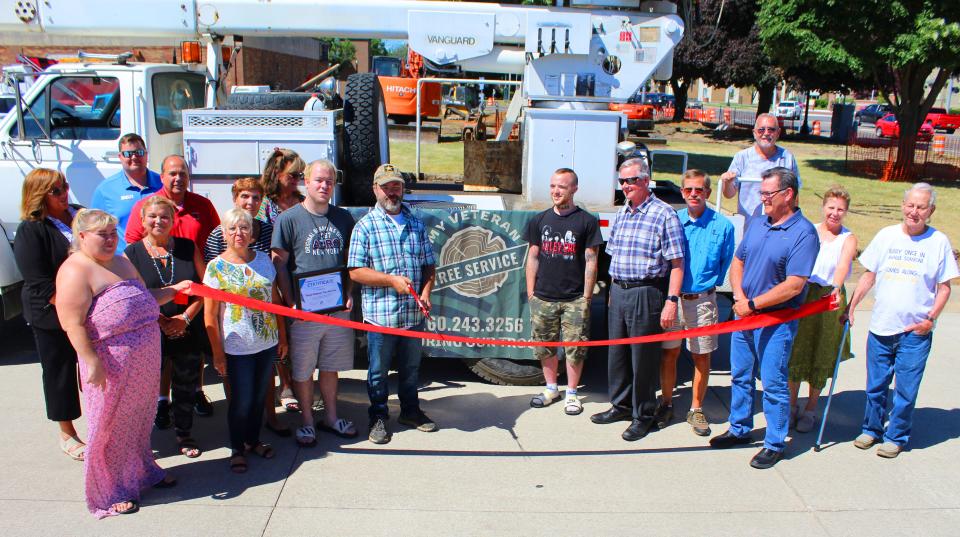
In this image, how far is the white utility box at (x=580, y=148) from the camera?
6418 mm

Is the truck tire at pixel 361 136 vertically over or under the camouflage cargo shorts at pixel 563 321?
over

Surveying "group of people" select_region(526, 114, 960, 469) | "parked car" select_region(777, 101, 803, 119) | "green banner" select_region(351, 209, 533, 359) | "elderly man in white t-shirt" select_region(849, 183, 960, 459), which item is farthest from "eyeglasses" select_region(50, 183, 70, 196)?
"parked car" select_region(777, 101, 803, 119)

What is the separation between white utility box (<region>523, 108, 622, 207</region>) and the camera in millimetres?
6418

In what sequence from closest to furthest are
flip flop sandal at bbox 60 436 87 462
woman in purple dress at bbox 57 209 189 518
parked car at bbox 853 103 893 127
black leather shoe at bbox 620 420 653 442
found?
woman in purple dress at bbox 57 209 189 518 < flip flop sandal at bbox 60 436 87 462 < black leather shoe at bbox 620 420 653 442 < parked car at bbox 853 103 893 127

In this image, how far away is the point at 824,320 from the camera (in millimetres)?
5309

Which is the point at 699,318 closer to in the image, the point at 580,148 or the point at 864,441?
the point at 864,441

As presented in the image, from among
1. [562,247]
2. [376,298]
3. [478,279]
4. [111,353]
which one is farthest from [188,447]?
[562,247]

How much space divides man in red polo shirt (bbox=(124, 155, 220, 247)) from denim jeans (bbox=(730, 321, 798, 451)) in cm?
344

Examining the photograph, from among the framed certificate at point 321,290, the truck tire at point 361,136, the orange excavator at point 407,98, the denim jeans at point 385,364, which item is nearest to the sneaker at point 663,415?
the denim jeans at point 385,364

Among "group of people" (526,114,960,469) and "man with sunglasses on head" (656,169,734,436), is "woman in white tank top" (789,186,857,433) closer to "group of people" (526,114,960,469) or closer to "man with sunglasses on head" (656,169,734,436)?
"group of people" (526,114,960,469)

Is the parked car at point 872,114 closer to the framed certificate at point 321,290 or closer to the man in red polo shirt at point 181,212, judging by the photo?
A: the framed certificate at point 321,290

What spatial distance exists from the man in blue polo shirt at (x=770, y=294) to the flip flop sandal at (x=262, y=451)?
2840mm

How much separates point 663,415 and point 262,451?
2.72m

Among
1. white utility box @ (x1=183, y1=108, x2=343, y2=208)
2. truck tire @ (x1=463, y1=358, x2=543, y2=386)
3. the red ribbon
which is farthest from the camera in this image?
truck tire @ (x1=463, y1=358, x2=543, y2=386)
